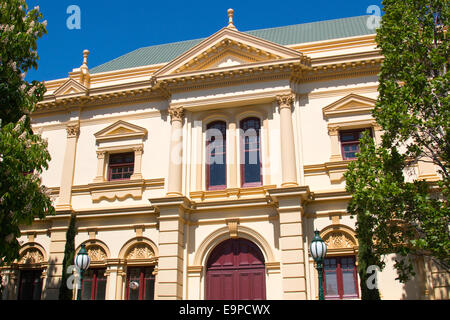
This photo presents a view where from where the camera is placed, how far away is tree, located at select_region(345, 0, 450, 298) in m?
13.6

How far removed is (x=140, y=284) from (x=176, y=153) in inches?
223

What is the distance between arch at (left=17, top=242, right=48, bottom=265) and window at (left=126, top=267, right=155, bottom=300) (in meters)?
4.13

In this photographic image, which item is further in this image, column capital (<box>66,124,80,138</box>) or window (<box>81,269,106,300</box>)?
column capital (<box>66,124,80,138</box>)

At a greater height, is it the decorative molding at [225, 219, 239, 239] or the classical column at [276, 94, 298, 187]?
the classical column at [276, 94, 298, 187]

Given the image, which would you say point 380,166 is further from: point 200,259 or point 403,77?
point 200,259

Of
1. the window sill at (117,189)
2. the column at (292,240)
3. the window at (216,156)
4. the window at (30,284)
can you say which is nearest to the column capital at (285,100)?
the window at (216,156)

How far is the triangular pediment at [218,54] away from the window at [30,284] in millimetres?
10301

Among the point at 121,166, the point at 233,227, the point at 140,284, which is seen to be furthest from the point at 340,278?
the point at 121,166

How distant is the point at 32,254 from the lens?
2184 centimetres

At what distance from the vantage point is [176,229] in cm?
1955

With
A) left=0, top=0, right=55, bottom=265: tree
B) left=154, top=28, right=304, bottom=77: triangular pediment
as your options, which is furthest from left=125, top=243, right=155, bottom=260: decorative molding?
left=154, top=28, right=304, bottom=77: triangular pediment

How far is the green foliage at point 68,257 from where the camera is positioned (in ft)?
65.6

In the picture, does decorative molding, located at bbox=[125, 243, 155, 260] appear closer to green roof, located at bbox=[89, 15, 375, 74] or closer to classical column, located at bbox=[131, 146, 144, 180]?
classical column, located at bbox=[131, 146, 144, 180]
